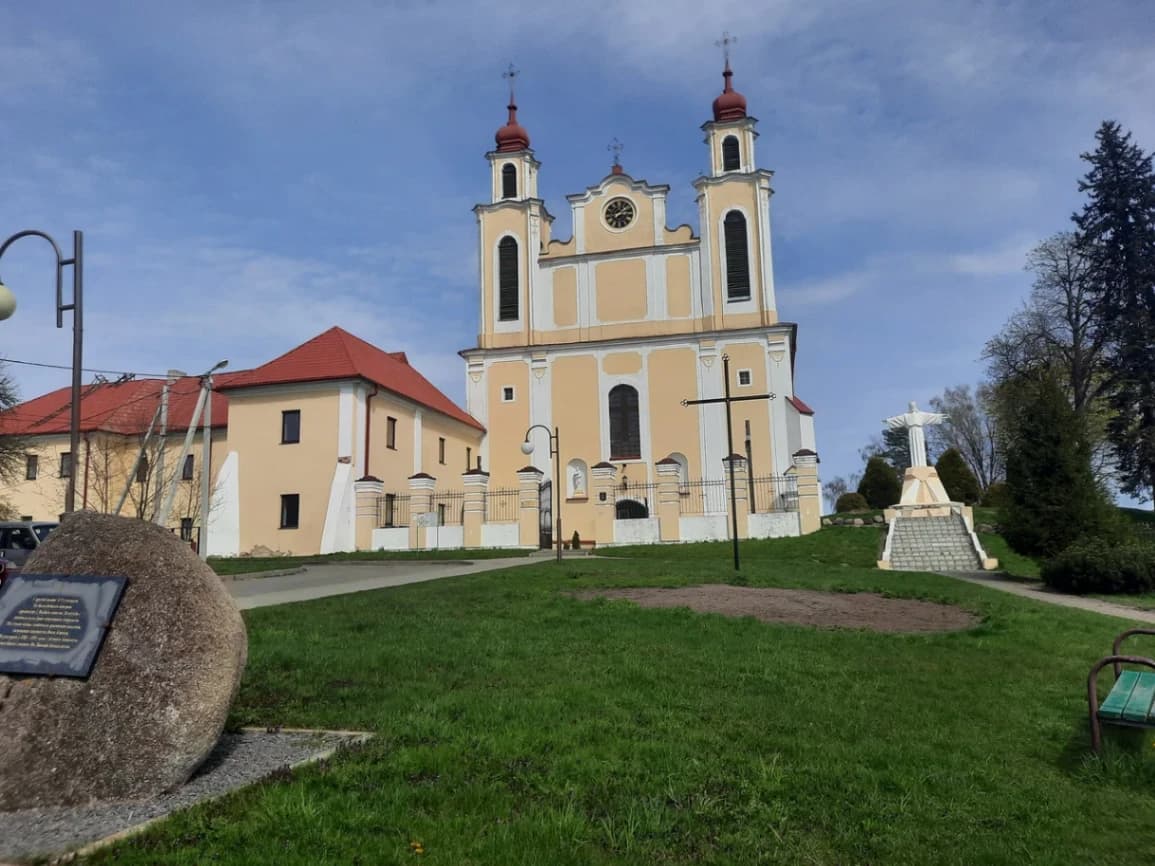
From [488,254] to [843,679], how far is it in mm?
34815

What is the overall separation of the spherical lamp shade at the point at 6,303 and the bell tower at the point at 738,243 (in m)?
30.5

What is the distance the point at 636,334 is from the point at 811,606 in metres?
26.7

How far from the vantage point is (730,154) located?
3853 centimetres

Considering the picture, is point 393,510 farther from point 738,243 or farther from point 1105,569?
point 1105,569

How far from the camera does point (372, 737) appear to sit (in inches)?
198

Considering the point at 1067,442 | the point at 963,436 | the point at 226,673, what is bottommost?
the point at 226,673

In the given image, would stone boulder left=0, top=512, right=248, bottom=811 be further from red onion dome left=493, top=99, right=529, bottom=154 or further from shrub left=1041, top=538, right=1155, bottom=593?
red onion dome left=493, top=99, right=529, bottom=154

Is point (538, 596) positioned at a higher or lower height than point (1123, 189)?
lower

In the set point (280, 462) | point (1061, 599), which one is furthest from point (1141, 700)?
point (280, 462)

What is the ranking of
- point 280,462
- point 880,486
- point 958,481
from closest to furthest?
point 280,462
point 958,481
point 880,486

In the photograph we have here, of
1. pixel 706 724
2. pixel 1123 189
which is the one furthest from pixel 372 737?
pixel 1123 189

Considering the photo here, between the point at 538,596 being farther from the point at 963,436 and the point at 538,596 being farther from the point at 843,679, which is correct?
the point at 963,436

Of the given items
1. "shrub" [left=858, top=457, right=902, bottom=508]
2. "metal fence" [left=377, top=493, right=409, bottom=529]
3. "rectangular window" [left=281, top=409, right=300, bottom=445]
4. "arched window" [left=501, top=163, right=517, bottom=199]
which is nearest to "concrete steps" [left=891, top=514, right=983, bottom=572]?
"shrub" [left=858, top=457, right=902, bottom=508]

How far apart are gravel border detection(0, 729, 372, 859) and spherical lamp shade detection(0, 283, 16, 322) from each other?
237 inches
